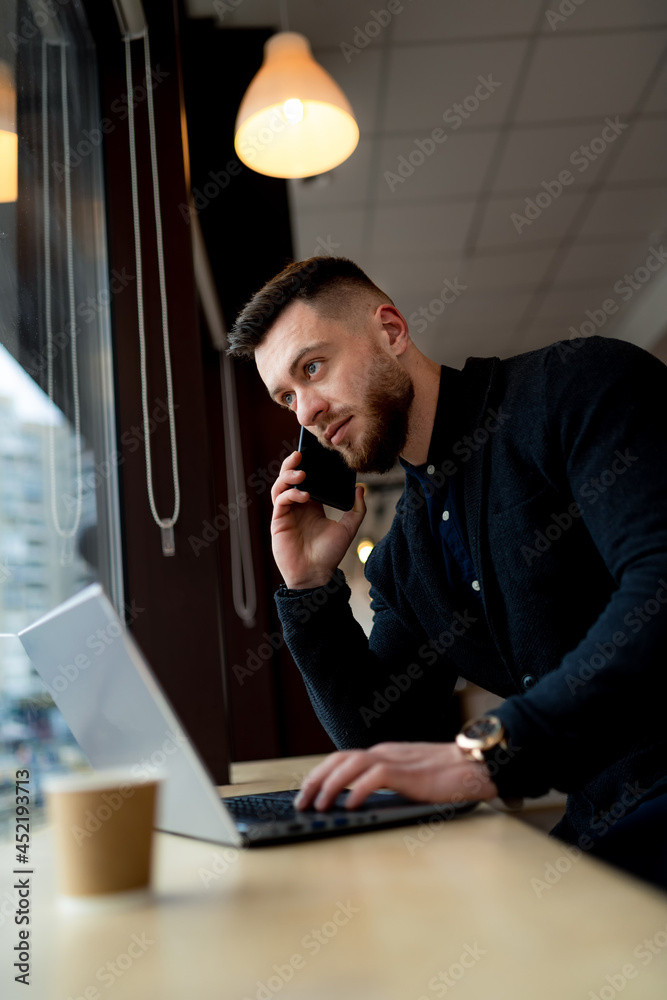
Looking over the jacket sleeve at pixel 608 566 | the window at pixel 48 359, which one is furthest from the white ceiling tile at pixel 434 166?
the jacket sleeve at pixel 608 566

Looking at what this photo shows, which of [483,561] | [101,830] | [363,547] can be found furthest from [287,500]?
[363,547]

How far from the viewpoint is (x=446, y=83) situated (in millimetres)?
3059

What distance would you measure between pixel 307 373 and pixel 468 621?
529 mm

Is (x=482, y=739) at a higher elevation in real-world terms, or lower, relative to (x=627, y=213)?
lower

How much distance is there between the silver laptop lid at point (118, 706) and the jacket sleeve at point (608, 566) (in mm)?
337

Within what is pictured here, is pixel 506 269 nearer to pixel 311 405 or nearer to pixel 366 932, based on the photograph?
pixel 311 405

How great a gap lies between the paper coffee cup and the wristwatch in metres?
0.39

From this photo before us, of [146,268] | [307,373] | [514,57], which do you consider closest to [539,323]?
[514,57]

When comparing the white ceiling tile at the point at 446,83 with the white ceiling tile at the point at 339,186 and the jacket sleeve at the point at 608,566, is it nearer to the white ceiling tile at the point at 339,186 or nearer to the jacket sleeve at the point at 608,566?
the white ceiling tile at the point at 339,186

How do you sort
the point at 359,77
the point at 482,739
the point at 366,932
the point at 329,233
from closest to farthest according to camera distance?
the point at 366,932 → the point at 482,739 → the point at 359,77 → the point at 329,233

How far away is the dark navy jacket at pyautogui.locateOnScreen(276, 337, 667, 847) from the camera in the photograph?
2.82 feet

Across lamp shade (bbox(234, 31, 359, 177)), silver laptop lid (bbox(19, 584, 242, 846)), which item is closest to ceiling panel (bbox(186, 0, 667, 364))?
lamp shade (bbox(234, 31, 359, 177))

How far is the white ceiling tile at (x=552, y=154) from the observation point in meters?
3.42

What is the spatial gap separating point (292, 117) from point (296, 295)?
0.95 m
